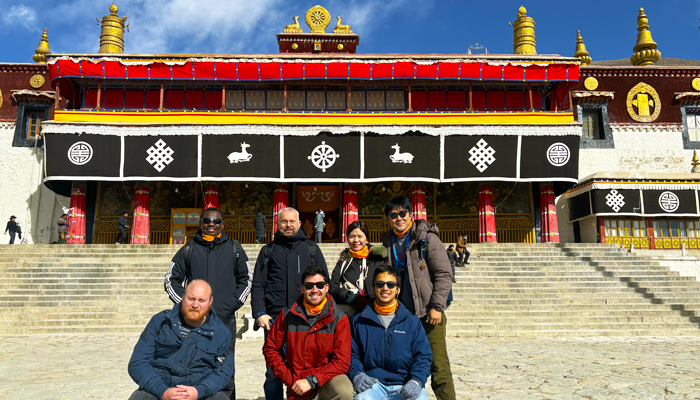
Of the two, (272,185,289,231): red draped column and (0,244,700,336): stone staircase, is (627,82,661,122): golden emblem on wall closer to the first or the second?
(0,244,700,336): stone staircase

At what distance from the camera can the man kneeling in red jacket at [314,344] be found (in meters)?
4.33

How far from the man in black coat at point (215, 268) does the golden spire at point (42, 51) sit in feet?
89.1

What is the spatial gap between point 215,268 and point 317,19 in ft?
80.2

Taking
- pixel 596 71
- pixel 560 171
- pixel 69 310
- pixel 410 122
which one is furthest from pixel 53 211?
pixel 596 71

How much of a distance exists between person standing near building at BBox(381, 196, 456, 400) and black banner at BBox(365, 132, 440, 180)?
15.9 metres

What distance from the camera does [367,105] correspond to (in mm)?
23250

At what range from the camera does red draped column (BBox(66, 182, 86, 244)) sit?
816 inches

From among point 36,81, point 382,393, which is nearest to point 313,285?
point 382,393

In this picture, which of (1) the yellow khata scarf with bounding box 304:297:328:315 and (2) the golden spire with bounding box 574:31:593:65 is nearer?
(1) the yellow khata scarf with bounding box 304:297:328:315

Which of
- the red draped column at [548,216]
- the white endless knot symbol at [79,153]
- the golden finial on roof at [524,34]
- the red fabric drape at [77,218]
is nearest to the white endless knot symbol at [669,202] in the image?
the red draped column at [548,216]

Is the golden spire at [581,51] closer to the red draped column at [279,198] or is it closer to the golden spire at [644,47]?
the golden spire at [644,47]

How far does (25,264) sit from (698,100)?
97.4 feet

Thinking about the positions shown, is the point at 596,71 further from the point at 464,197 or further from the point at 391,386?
the point at 391,386

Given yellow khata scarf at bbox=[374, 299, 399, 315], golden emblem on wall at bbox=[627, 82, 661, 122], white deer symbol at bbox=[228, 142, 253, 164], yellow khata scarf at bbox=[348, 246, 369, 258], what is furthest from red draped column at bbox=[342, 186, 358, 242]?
yellow khata scarf at bbox=[374, 299, 399, 315]
